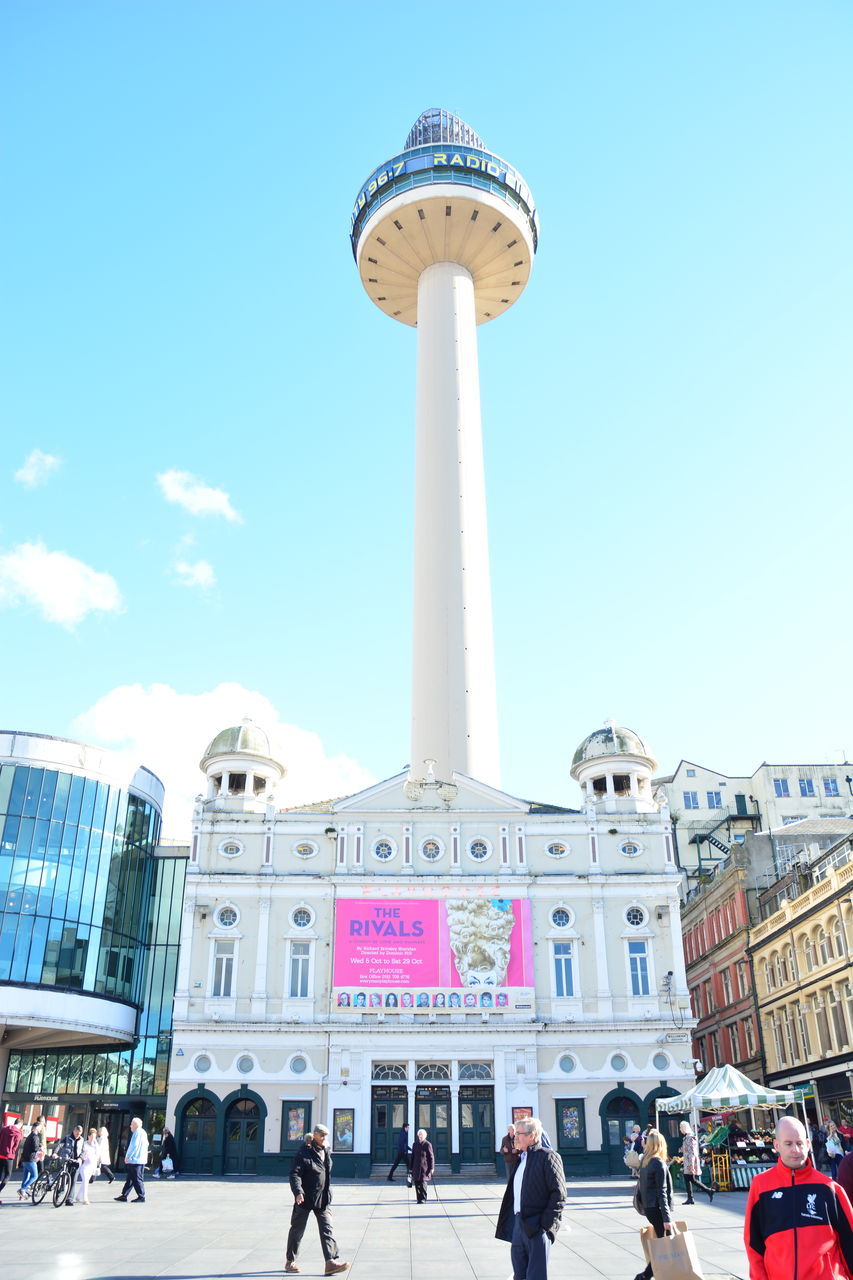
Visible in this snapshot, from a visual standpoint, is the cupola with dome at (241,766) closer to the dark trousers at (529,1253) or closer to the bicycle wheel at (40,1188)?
the bicycle wheel at (40,1188)

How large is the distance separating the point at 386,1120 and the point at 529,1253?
33519mm

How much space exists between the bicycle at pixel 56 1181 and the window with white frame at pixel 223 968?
16.8m

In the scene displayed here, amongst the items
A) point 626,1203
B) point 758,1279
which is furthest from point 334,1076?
point 758,1279

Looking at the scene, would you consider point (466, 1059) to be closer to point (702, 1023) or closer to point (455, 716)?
point (455, 716)

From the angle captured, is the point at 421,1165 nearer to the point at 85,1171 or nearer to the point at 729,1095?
the point at 85,1171

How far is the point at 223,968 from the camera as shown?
44156 mm

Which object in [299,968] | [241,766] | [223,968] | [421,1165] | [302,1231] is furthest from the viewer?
[241,766]

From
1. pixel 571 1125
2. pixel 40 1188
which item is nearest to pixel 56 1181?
pixel 40 1188

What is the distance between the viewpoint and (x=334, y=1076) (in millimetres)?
Answer: 42062

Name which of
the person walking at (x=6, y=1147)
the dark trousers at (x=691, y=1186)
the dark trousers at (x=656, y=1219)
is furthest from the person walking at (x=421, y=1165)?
the dark trousers at (x=656, y=1219)

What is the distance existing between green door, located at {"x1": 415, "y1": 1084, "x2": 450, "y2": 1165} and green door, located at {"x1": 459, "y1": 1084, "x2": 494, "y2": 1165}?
22.6 inches

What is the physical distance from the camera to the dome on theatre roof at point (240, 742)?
161ft

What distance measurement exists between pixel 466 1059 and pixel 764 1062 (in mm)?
17623

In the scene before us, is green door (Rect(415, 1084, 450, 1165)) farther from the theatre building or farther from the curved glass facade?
the curved glass facade
